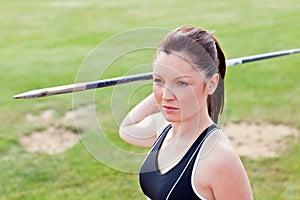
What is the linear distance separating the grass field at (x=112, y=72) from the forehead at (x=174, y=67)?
242 mm

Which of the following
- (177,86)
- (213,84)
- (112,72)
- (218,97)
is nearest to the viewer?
(177,86)

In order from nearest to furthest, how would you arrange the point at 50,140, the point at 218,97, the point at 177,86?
the point at 177,86 → the point at 218,97 → the point at 50,140

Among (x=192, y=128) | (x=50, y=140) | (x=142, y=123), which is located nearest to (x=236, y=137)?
(x=50, y=140)

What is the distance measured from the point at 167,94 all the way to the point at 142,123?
0.63 meters

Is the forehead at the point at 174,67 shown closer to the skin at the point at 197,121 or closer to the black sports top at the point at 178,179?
the skin at the point at 197,121

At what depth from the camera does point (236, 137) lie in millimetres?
5051

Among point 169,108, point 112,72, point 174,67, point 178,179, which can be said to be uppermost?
point 174,67

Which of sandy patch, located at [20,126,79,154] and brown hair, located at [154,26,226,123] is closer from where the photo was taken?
brown hair, located at [154,26,226,123]

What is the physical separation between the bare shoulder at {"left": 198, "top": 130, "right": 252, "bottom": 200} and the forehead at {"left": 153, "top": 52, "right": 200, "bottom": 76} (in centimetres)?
26

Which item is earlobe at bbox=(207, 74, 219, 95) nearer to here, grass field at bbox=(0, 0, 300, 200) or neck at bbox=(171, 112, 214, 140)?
neck at bbox=(171, 112, 214, 140)

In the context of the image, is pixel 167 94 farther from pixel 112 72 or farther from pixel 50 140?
pixel 112 72

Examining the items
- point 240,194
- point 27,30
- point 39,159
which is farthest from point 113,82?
point 27,30

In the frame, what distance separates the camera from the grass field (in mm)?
4262

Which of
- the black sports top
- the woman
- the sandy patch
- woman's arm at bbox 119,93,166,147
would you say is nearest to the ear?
the woman
